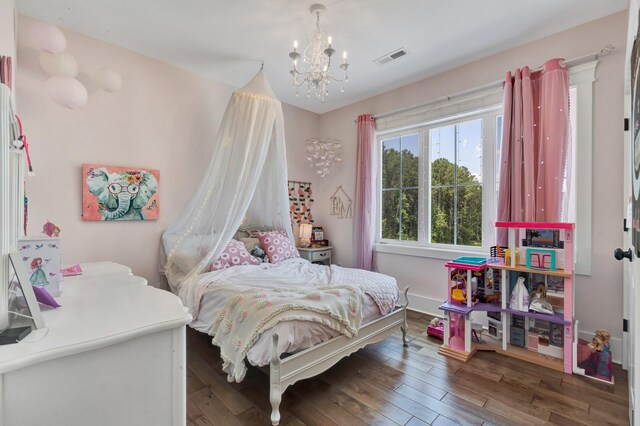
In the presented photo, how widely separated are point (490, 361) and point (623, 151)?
1998 mm

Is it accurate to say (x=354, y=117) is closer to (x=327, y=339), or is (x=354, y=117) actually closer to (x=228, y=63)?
(x=228, y=63)

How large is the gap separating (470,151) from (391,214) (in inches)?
48.6

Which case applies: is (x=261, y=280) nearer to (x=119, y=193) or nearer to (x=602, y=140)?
(x=119, y=193)

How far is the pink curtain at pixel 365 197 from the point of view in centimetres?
399

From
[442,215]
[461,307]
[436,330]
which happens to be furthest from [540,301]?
[442,215]

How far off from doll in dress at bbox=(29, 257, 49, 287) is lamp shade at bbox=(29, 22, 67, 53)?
5.95ft

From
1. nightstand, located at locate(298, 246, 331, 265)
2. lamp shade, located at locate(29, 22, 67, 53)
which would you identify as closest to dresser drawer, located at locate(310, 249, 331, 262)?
nightstand, located at locate(298, 246, 331, 265)

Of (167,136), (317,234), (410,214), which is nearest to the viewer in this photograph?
(167,136)

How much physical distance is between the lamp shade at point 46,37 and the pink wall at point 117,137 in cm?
59

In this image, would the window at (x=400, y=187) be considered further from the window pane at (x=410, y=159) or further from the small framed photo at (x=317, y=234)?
the small framed photo at (x=317, y=234)

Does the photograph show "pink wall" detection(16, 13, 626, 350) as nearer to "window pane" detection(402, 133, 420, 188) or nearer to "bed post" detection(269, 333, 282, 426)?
"window pane" detection(402, 133, 420, 188)

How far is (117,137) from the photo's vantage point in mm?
2928

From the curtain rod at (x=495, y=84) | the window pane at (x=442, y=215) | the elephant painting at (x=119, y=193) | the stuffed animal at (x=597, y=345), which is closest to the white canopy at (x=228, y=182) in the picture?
the elephant painting at (x=119, y=193)

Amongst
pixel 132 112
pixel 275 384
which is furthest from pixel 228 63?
pixel 275 384
